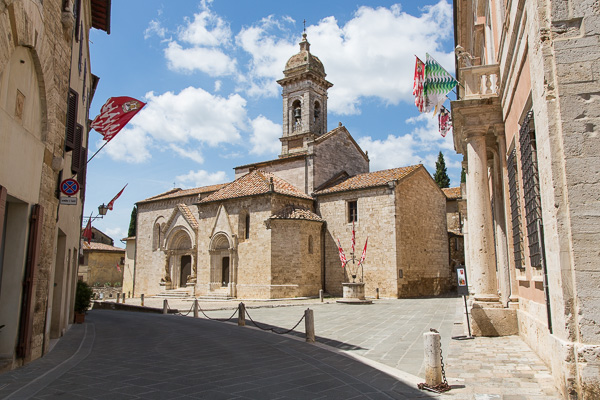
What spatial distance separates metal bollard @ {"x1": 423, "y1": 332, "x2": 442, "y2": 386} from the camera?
5586mm

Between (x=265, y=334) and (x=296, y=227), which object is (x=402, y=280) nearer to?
(x=296, y=227)

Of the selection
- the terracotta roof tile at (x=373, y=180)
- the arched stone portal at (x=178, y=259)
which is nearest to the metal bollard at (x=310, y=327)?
the terracotta roof tile at (x=373, y=180)

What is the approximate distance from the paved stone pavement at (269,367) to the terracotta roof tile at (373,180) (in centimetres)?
1558

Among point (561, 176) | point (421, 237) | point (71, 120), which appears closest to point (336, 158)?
point (421, 237)

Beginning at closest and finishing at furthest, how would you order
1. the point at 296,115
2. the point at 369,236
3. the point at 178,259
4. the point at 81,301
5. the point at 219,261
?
the point at 81,301 → the point at 369,236 → the point at 219,261 → the point at 178,259 → the point at 296,115

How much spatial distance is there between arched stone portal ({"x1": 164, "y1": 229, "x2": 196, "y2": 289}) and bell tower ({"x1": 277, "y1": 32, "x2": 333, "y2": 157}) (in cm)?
1013

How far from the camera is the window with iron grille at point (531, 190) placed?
20.6 feet

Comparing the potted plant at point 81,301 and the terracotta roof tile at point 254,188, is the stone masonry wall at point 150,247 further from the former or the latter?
the potted plant at point 81,301

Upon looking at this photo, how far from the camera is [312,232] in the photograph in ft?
90.4

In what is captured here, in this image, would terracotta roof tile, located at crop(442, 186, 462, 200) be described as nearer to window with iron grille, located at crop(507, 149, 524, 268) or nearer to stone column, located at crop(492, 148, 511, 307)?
stone column, located at crop(492, 148, 511, 307)

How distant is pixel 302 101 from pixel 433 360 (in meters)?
31.6

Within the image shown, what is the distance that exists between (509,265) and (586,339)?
20.4ft

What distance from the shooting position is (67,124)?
9555mm

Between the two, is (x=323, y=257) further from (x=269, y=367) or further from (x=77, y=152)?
(x=269, y=367)
